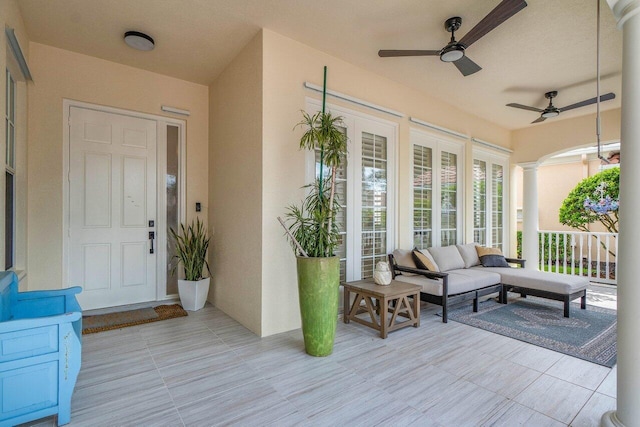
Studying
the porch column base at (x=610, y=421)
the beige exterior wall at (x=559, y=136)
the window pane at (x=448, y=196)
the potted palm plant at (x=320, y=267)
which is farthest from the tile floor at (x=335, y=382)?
the beige exterior wall at (x=559, y=136)

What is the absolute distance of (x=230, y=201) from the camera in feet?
12.6

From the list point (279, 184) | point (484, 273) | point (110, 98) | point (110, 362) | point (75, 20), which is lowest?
point (110, 362)

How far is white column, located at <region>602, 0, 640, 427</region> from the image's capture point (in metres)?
1.64

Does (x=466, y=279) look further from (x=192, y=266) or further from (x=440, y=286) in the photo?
(x=192, y=266)

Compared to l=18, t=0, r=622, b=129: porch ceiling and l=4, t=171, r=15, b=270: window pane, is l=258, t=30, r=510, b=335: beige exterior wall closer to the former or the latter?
l=18, t=0, r=622, b=129: porch ceiling

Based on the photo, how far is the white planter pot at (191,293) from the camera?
3992 mm

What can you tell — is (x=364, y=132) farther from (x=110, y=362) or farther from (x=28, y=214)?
(x=28, y=214)

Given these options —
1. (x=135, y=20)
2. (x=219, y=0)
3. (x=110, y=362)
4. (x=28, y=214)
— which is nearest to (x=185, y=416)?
(x=110, y=362)

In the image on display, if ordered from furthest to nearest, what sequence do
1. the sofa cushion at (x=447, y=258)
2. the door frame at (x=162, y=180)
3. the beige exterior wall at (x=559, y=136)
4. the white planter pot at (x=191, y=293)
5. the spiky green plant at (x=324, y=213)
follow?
the beige exterior wall at (x=559, y=136), the sofa cushion at (x=447, y=258), the door frame at (x=162, y=180), the white planter pot at (x=191, y=293), the spiky green plant at (x=324, y=213)

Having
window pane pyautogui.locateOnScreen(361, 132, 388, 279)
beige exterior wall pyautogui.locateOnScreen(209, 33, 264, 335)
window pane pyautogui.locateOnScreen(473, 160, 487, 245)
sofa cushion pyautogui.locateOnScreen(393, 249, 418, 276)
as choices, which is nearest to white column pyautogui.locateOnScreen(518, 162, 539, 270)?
window pane pyautogui.locateOnScreen(473, 160, 487, 245)

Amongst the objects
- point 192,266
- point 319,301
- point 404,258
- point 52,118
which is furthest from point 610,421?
point 52,118

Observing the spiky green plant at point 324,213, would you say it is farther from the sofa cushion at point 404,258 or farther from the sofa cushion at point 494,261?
the sofa cushion at point 494,261

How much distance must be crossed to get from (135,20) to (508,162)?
694cm

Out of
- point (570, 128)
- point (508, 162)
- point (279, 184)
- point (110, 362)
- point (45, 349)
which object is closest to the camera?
point (45, 349)
